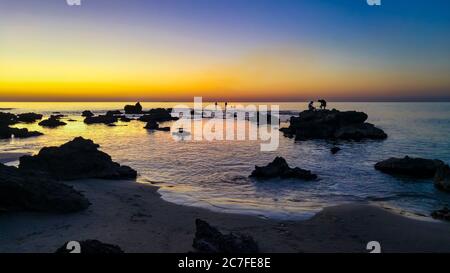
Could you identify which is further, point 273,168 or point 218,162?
point 218,162

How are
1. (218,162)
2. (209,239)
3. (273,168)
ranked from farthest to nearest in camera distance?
(218,162), (273,168), (209,239)

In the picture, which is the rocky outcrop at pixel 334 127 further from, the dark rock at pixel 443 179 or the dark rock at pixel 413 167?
the dark rock at pixel 443 179

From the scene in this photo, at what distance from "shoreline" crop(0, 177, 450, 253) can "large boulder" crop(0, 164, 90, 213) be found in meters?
0.45

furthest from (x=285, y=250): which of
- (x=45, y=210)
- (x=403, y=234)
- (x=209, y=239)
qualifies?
(x=45, y=210)

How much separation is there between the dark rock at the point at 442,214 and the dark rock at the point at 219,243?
37.1ft

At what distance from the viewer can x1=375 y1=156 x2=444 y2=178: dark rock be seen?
2853 cm

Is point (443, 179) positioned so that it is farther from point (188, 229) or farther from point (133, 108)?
point (133, 108)

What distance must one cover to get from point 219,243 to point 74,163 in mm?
16455

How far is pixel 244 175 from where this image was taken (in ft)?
93.4

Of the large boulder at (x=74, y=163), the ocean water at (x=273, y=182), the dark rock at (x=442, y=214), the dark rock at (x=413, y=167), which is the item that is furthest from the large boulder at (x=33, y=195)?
the dark rock at (x=413, y=167)

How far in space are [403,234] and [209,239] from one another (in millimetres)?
8570

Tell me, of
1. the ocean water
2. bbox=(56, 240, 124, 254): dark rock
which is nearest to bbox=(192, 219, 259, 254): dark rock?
bbox=(56, 240, 124, 254): dark rock
